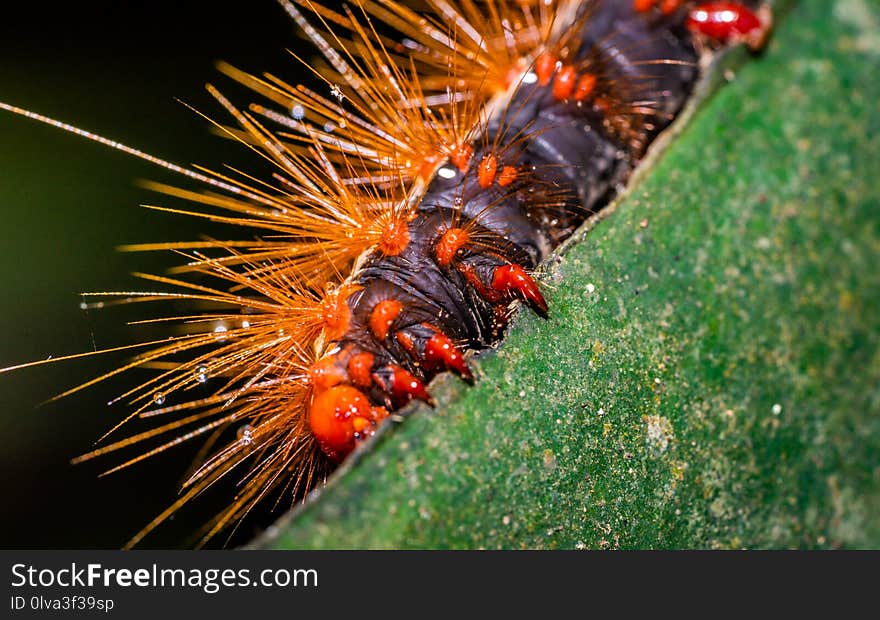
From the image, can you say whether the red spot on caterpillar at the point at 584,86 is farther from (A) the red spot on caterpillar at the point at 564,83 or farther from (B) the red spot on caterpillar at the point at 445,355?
(B) the red spot on caterpillar at the point at 445,355

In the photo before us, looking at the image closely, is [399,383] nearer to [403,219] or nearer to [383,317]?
[383,317]

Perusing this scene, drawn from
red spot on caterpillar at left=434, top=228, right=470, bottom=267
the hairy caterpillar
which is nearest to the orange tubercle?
the hairy caterpillar

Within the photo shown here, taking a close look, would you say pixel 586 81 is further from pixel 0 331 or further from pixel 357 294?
pixel 0 331

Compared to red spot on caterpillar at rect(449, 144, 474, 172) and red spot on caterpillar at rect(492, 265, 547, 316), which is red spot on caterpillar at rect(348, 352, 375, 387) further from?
red spot on caterpillar at rect(449, 144, 474, 172)

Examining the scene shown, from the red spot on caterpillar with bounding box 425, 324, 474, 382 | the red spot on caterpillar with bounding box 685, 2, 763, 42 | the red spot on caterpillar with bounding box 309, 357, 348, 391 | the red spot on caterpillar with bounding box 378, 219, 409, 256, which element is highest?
the red spot on caterpillar with bounding box 685, 2, 763, 42

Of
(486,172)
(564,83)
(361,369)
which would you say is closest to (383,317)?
(361,369)
